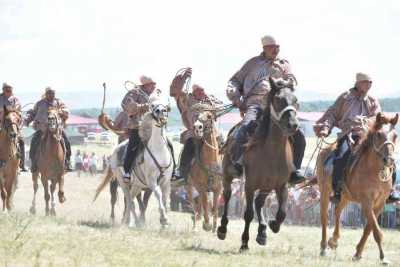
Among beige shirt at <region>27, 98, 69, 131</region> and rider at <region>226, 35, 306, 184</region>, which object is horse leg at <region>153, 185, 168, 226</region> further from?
beige shirt at <region>27, 98, 69, 131</region>

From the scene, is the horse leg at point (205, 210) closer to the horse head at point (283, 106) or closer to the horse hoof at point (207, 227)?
the horse hoof at point (207, 227)

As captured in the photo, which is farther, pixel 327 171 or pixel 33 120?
pixel 33 120

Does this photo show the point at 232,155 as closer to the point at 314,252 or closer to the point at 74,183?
the point at 314,252

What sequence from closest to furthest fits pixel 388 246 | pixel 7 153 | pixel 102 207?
pixel 388 246 < pixel 7 153 < pixel 102 207

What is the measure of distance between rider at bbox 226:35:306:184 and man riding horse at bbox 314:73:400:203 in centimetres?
145

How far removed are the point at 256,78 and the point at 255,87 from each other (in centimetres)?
15

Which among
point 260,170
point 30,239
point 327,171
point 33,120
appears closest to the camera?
point 30,239

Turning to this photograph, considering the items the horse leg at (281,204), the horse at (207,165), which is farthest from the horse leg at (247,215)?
the horse at (207,165)

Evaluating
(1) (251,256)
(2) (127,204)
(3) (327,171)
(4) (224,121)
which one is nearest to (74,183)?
(2) (127,204)

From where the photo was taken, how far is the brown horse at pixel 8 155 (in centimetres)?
2294

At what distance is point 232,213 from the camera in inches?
1314

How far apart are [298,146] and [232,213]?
1737 centimetres

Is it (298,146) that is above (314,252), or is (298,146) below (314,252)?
above

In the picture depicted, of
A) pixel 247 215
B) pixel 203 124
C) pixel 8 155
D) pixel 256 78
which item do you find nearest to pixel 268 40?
pixel 256 78
